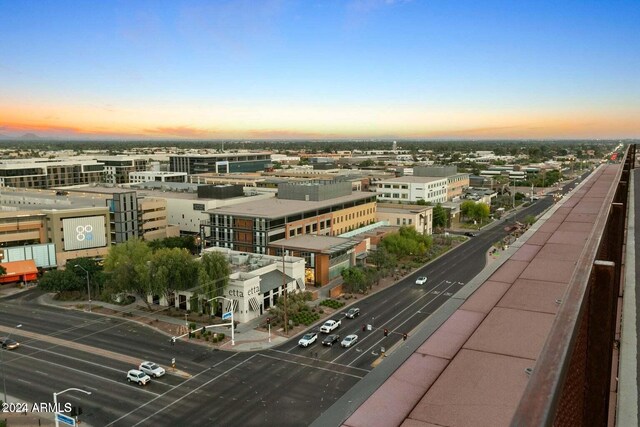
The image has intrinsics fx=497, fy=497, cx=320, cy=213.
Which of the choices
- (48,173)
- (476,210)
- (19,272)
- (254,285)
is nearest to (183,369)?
(254,285)

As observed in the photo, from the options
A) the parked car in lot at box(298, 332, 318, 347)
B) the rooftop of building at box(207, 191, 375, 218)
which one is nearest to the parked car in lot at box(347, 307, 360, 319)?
the parked car in lot at box(298, 332, 318, 347)

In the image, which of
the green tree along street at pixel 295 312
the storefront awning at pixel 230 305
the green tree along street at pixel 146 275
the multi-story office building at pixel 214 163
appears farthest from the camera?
the multi-story office building at pixel 214 163

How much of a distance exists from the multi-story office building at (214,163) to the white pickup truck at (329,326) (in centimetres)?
8282

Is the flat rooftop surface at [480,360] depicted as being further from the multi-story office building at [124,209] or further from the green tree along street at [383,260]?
the multi-story office building at [124,209]

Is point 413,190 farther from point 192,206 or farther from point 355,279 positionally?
point 355,279

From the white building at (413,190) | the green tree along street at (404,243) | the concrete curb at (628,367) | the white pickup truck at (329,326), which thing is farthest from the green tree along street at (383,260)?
the concrete curb at (628,367)

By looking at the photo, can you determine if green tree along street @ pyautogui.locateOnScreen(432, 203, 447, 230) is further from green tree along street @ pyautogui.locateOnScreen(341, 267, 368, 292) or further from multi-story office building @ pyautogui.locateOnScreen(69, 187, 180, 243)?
multi-story office building @ pyautogui.locateOnScreen(69, 187, 180, 243)

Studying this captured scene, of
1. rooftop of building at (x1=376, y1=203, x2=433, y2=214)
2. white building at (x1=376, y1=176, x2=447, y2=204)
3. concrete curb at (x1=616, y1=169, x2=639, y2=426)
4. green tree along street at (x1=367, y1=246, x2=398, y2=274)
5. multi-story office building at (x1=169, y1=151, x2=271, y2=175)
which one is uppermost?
concrete curb at (x1=616, y1=169, x2=639, y2=426)

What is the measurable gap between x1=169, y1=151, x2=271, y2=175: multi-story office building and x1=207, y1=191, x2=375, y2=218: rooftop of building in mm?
57770

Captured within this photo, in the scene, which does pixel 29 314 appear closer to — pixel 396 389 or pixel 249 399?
pixel 249 399

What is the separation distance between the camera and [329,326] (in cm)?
3100

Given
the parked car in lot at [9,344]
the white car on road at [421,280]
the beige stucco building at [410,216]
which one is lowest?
the parked car in lot at [9,344]

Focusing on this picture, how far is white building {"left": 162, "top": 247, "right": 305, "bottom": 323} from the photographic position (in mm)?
33406

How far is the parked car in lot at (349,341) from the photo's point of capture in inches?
1125
